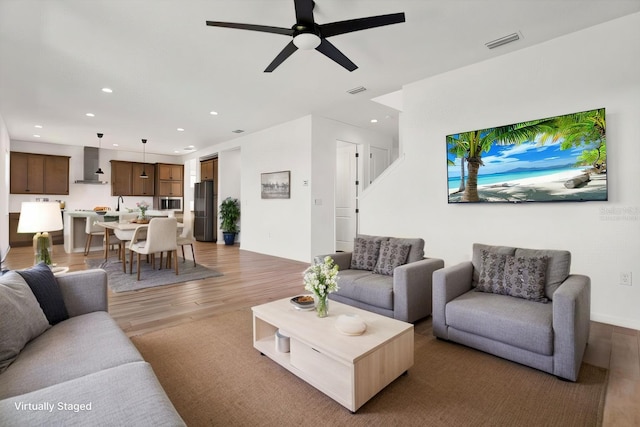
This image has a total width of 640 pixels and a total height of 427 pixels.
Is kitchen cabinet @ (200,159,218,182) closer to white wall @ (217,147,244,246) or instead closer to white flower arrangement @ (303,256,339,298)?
white wall @ (217,147,244,246)

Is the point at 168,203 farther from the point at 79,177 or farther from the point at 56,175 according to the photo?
the point at 56,175

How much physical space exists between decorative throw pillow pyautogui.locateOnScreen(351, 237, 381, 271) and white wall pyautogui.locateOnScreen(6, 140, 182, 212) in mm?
9465

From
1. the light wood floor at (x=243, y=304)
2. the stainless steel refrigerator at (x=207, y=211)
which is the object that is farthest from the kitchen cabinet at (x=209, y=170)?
the light wood floor at (x=243, y=304)

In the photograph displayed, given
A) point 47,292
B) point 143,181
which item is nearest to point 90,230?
point 143,181

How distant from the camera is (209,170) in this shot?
9.34 metres

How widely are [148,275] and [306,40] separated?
420 centimetres

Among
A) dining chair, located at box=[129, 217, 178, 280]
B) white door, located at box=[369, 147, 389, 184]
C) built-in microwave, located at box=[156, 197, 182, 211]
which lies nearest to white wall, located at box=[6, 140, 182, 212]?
built-in microwave, located at box=[156, 197, 182, 211]

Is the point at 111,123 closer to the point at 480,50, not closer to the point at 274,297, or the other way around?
the point at 274,297

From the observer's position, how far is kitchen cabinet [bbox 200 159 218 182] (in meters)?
9.15

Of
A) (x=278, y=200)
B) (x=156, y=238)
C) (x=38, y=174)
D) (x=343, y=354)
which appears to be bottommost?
(x=343, y=354)

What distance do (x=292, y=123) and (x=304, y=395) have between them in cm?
533

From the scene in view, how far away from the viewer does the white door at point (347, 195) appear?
722 cm

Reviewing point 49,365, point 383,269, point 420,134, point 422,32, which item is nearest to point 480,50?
point 422,32

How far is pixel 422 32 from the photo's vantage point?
308 cm
